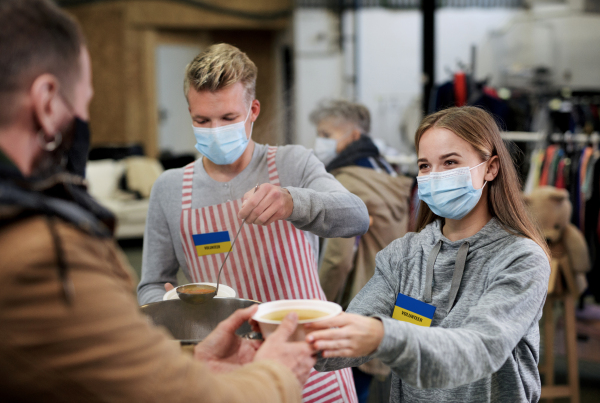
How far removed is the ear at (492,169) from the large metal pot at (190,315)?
672mm

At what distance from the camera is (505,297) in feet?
3.79

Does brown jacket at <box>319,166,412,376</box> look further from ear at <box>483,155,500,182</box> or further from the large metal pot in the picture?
the large metal pot

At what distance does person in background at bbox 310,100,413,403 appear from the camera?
104 inches

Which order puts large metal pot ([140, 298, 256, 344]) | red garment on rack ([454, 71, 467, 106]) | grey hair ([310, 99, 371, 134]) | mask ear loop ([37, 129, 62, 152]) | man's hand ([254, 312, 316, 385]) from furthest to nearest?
red garment on rack ([454, 71, 467, 106])
grey hair ([310, 99, 371, 134])
large metal pot ([140, 298, 256, 344])
man's hand ([254, 312, 316, 385])
mask ear loop ([37, 129, 62, 152])

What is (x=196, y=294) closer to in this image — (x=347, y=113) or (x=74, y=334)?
(x=74, y=334)

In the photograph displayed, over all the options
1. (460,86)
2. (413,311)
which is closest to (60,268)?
(413,311)

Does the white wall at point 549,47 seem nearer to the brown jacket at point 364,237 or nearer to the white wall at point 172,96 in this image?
the white wall at point 172,96

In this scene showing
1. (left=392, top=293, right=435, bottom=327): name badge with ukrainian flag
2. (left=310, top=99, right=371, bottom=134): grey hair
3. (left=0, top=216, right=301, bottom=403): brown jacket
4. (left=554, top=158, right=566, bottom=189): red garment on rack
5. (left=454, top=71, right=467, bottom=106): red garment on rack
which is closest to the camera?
(left=0, top=216, right=301, bottom=403): brown jacket

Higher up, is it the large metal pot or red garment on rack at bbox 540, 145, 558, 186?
the large metal pot

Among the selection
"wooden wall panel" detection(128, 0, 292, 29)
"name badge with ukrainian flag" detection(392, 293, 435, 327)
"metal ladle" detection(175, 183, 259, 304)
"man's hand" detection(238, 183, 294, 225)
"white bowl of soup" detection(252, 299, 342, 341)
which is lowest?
"name badge with ukrainian flag" detection(392, 293, 435, 327)

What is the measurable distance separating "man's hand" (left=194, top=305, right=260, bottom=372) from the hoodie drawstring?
0.48 m

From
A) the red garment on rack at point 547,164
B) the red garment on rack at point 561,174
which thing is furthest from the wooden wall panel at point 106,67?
the red garment on rack at point 561,174

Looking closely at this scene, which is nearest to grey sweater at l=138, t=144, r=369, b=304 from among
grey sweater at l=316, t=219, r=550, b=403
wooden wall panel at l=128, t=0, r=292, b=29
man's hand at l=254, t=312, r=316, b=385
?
grey sweater at l=316, t=219, r=550, b=403

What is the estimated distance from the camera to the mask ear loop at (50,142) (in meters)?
0.74
